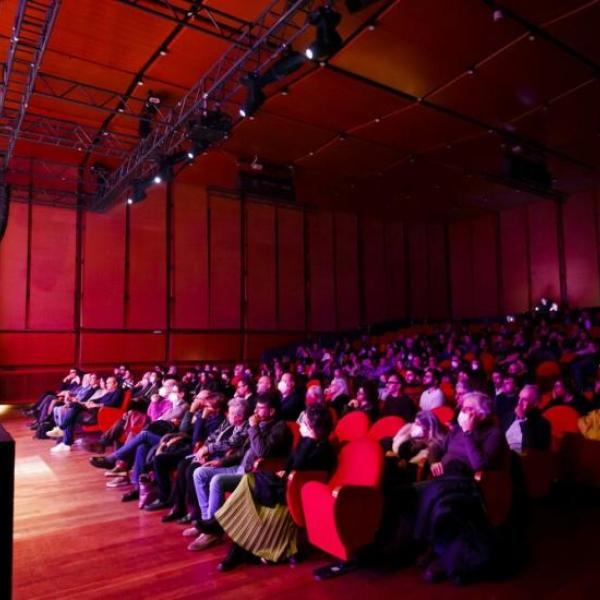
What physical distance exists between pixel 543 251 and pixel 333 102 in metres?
9.42

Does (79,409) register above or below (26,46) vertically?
below

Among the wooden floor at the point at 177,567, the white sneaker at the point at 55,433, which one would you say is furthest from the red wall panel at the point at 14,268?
the wooden floor at the point at 177,567

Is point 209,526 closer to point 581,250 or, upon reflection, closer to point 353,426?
point 353,426

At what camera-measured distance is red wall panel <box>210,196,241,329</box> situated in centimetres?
1351

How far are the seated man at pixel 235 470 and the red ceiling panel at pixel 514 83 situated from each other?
613 centimetres

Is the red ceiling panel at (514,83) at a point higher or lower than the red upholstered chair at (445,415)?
higher

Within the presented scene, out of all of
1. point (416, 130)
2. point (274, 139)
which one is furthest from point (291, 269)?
point (416, 130)

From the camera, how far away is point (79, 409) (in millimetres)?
7113

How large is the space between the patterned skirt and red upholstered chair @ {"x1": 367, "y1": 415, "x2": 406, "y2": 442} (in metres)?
1.37

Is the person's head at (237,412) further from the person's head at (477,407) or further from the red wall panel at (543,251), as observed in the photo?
the red wall panel at (543,251)

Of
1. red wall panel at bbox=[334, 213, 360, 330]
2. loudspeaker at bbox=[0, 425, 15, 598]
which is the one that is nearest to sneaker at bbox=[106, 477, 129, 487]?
loudspeaker at bbox=[0, 425, 15, 598]

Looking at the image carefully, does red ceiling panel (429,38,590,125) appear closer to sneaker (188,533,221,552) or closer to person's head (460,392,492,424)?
person's head (460,392,492,424)

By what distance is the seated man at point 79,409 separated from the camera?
688 cm

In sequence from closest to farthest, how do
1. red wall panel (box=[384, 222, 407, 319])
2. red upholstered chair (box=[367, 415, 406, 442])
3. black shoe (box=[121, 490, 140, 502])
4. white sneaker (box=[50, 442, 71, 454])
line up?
red upholstered chair (box=[367, 415, 406, 442])
black shoe (box=[121, 490, 140, 502])
white sneaker (box=[50, 442, 71, 454])
red wall panel (box=[384, 222, 407, 319])
